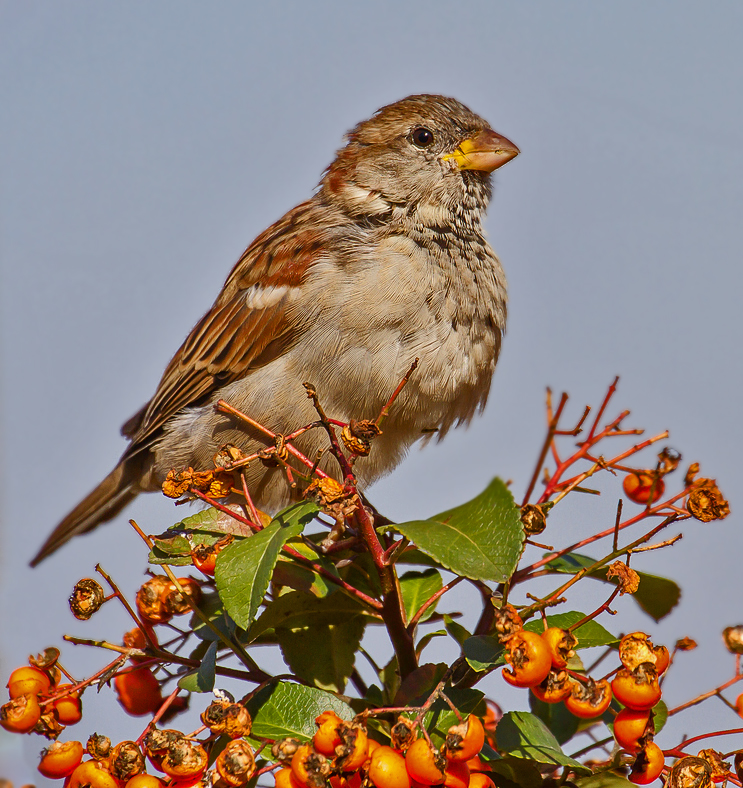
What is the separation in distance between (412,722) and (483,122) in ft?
7.46

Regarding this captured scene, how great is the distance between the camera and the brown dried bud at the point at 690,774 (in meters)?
1.34

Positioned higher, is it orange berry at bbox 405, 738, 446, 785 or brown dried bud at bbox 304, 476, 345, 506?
brown dried bud at bbox 304, 476, 345, 506

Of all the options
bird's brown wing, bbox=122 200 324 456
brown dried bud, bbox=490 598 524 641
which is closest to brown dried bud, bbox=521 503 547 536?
brown dried bud, bbox=490 598 524 641

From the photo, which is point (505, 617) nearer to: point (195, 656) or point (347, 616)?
point (347, 616)

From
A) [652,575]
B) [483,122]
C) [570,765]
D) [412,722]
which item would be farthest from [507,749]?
[483,122]

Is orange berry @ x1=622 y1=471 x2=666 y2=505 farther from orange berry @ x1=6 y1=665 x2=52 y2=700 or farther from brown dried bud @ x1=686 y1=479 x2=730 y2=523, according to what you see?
orange berry @ x1=6 y1=665 x2=52 y2=700

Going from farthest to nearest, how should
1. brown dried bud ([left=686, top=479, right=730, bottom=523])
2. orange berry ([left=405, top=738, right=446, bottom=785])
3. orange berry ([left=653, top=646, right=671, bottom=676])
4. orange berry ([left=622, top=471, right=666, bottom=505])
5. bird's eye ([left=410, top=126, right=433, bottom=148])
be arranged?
bird's eye ([left=410, top=126, right=433, bottom=148])
orange berry ([left=622, top=471, right=666, bottom=505])
brown dried bud ([left=686, top=479, right=730, bottom=523])
orange berry ([left=653, top=646, right=671, bottom=676])
orange berry ([left=405, top=738, right=446, bottom=785])

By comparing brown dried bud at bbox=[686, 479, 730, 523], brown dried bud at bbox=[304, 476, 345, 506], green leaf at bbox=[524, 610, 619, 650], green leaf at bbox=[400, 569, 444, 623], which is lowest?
green leaf at bbox=[524, 610, 619, 650]

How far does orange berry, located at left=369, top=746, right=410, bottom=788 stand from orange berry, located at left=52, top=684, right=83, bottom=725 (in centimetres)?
63

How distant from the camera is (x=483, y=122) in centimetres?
300

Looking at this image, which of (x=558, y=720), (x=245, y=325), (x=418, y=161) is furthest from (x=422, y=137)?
(x=558, y=720)

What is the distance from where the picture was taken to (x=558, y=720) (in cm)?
188

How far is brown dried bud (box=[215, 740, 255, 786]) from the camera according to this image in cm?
131

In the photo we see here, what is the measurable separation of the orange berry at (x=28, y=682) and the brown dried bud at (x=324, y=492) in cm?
62
